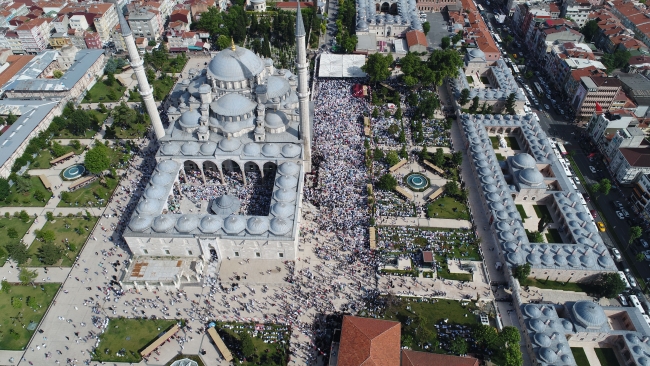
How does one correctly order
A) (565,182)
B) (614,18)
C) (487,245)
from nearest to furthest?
(487,245) < (565,182) < (614,18)

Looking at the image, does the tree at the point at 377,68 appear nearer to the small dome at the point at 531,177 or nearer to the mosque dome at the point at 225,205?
the small dome at the point at 531,177

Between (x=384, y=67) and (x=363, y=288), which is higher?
(x=384, y=67)

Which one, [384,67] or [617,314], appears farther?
[384,67]

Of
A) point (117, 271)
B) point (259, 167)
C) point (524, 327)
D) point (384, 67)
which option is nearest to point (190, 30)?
point (384, 67)

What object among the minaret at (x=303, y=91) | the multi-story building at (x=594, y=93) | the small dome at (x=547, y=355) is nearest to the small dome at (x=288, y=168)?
the minaret at (x=303, y=91)

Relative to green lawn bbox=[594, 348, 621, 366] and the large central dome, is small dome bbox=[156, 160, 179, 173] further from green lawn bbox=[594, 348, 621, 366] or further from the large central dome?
green lawn bbox=[594, 348, 621, 366]

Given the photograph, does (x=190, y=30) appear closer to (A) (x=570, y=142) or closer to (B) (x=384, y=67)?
(B) (x=384, y=67)

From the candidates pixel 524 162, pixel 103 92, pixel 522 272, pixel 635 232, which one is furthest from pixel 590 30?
pixel 103 92
